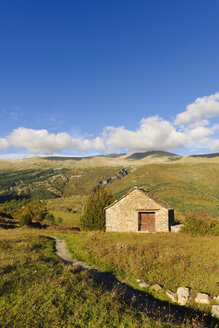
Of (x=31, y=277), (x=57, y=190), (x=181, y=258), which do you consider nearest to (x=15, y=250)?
(x=31, y=277)

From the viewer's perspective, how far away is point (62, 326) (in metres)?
5.27

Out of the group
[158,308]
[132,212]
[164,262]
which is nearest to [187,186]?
[132,212]

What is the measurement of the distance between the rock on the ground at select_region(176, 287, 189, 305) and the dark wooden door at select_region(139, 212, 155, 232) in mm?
16035

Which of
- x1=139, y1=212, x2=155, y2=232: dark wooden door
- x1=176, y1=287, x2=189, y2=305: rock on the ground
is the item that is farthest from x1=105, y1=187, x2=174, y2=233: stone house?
x1=176, y1=287, x2=189, y2=305: rock on the ground

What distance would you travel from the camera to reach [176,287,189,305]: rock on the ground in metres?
7.72

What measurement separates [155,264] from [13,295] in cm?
832

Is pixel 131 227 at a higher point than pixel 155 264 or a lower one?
lower

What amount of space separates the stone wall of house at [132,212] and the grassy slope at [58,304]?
15.9m

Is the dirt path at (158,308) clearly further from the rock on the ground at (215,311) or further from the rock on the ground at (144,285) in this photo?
the rock on the ground at (144,285)

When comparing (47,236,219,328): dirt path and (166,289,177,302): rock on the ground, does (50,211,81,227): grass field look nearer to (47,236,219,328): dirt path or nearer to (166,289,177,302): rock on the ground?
(47,236,219,328): dirt path

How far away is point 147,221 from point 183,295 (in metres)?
16.5

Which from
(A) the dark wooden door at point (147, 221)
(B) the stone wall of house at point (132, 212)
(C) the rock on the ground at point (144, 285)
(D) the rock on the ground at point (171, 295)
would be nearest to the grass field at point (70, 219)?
(B) the stone wall of house at point (132, 212)

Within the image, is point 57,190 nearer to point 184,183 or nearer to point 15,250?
point 184,183

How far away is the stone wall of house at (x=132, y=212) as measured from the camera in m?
23.8
